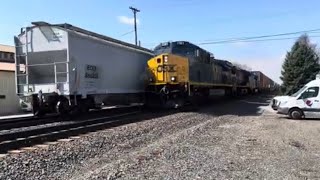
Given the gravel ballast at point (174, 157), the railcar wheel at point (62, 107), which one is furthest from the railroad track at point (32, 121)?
the gravel ballast at point (174, 157)

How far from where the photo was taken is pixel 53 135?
1184 centimetres

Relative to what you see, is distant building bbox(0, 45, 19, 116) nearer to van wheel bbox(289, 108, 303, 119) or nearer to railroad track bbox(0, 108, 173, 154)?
railroad track bbox(0, 108, 173, 154)

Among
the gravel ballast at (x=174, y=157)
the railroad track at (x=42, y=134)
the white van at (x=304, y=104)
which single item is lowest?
the gravel ballast at (x=174, y=157)

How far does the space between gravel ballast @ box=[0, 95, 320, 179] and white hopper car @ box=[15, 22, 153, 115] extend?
4552 millimetres

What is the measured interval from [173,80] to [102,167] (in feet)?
45.8

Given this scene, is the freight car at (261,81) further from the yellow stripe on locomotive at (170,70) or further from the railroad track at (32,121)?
the railroad track at (32,121)

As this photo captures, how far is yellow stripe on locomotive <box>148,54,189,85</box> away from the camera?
21.3 m

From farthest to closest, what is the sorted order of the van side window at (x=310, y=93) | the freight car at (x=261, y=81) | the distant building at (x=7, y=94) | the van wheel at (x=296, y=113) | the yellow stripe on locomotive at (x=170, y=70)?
the freight car at (x=261, y=81)
the distant building at (x=7, y=94)
the yellow stripe on locomotive at (x=170, y=70)
the van wheel at (x=296, y=113)
the van side window at (x=310, y=93)

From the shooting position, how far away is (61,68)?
672 inches

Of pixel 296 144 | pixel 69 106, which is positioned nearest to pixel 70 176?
pixel 296 144

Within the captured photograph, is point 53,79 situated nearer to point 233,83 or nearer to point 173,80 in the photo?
point 173,80

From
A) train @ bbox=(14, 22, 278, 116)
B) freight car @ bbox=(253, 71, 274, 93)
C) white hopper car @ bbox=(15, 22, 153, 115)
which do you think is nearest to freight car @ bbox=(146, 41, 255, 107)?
train @ bbox=(14, 22, 278, 116)

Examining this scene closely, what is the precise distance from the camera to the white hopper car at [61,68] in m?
16.7

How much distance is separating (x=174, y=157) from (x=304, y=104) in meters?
12.6
